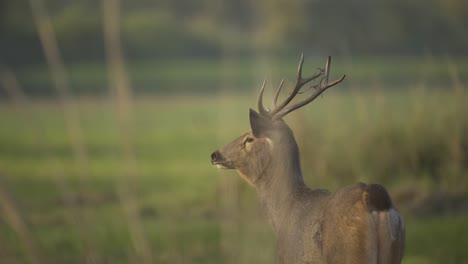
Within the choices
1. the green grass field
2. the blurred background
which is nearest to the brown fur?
the blurred background

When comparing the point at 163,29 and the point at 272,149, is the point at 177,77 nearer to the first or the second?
the point at 163,29

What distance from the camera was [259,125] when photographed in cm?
555

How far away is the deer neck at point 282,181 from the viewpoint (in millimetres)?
5641

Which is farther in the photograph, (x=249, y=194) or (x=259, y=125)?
(x=249, y=194)

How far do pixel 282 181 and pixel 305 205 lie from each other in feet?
1.04

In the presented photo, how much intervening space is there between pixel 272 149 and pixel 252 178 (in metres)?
0.30

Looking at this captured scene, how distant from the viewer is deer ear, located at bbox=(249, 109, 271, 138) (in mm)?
5500

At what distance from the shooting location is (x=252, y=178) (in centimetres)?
588

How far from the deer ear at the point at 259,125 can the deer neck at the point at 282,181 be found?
13 cm

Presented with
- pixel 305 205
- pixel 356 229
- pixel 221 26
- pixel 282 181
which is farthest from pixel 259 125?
pixel 221 26

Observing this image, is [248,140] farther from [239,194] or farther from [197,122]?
[197,122]

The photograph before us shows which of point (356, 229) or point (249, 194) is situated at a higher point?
point (356, 229)

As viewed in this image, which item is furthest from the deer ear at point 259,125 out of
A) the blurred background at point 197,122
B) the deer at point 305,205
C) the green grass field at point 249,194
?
the green grass field at point 249,194

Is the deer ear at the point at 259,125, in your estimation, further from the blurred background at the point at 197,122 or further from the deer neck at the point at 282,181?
the blurred background at the point at 197,122
